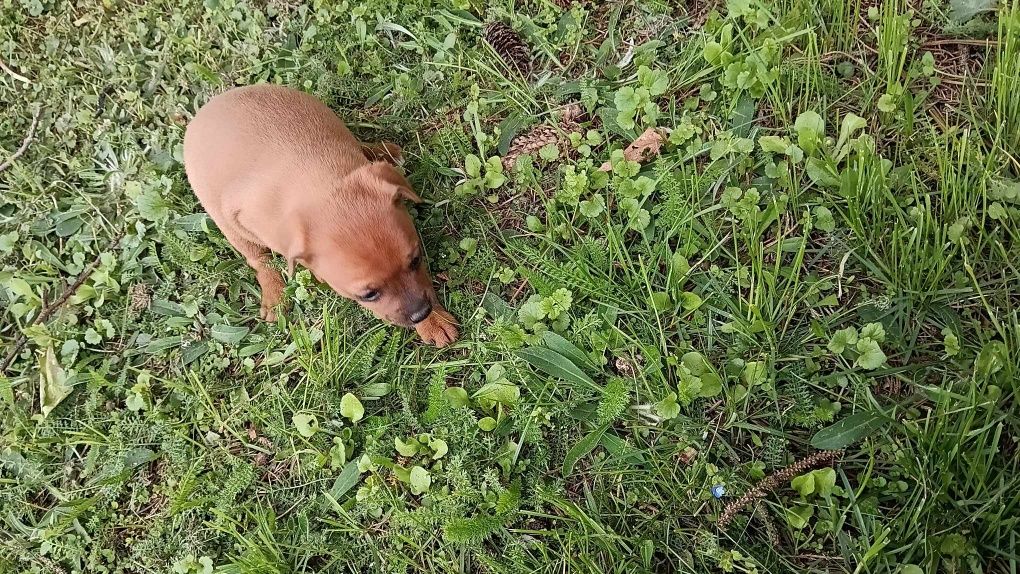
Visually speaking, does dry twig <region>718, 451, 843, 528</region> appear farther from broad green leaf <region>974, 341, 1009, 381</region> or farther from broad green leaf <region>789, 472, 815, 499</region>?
broad green leaf <region>974, 341, 1009, 381</region>

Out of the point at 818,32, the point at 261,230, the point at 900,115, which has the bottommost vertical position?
the point at 261,230

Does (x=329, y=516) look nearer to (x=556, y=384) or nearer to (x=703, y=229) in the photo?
(x=556, y=384)

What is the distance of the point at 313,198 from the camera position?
2.72 meters

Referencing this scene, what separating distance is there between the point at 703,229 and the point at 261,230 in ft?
6.70

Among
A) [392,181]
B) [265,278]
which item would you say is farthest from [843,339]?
[265,278]

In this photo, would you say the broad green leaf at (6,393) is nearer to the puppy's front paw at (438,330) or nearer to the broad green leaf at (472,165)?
the puppy's front paw at (438,330)

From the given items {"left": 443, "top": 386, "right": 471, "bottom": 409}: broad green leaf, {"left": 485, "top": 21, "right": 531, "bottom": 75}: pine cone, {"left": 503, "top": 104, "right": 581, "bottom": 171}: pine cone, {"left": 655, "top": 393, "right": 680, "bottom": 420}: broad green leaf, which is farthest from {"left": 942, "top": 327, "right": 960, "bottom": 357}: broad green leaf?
{"left": 485, "top": 21, "right": 531, "bottom": 75}: pine cone

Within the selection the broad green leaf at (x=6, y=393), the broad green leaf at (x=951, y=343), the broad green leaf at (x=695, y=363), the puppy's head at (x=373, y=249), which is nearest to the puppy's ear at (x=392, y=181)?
the puppy's head at (x=373, y=249)

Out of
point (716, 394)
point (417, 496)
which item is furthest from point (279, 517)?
point (716, 394)

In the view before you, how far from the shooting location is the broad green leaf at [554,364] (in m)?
2.82

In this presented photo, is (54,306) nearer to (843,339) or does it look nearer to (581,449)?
(581,449)

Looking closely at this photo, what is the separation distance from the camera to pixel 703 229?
9.63ft

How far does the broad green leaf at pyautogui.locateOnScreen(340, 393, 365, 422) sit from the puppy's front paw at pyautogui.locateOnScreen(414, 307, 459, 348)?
43cm

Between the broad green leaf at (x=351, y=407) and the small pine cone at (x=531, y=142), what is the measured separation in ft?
4.65
